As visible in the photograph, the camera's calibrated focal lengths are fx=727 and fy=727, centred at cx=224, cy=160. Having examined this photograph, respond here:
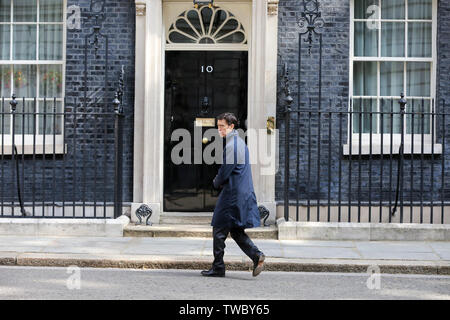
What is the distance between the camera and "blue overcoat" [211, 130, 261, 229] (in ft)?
23.8

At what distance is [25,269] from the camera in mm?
7852

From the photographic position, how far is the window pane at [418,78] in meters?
10.9

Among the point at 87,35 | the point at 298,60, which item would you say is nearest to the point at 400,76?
the point at 298,60

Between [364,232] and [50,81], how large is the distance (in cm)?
511

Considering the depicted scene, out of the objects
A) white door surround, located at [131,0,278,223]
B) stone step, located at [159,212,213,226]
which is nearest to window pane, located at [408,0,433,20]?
white door surround, located at [131,0,278,223]

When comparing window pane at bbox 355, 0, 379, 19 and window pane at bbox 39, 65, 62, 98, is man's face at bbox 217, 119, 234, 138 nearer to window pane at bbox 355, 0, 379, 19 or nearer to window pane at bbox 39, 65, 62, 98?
window pane at bbox 39, 65, 62, 98

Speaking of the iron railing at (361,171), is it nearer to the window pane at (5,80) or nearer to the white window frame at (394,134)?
the white window frame at (394,134)

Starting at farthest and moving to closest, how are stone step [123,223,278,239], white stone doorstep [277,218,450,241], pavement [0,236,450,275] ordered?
stone step [123,223,278,239] → white stone doorstep [277,218,450,241] → pavement [0,236,450,275]

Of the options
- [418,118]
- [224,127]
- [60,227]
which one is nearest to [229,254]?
[224,127]

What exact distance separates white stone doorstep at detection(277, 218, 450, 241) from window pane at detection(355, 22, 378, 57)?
279 centimetres

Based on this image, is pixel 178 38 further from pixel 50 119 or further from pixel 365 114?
pixel 365 114

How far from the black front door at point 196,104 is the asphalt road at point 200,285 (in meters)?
2.90

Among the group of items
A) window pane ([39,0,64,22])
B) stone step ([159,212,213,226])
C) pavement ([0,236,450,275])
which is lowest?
pavement ([0,236,450,275])
